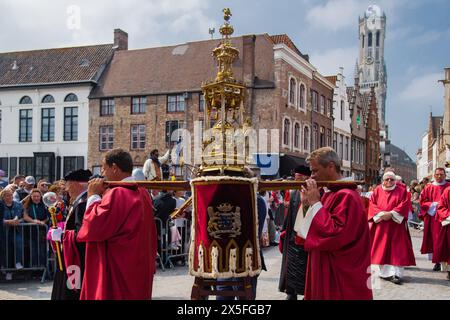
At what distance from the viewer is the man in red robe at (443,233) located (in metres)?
9.52

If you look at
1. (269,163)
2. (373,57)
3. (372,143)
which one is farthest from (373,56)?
(269,163)

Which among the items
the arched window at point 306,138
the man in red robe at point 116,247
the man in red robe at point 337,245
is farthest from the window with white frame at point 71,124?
the man in red robe at point 337,245

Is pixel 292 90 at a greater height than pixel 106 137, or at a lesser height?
greater

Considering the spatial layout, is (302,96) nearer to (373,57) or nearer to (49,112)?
(49,112)

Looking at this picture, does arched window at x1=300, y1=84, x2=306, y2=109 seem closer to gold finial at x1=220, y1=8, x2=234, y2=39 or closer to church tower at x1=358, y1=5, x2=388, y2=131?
gold finial at x1=220, y1=8, x2=234, y2=39

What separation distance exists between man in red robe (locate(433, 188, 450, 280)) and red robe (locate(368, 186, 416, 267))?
2.49ft

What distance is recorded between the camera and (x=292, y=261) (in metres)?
5.70

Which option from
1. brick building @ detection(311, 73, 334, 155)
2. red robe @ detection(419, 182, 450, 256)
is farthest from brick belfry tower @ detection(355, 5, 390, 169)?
red robe @ detection(419, 182, 450, 256)

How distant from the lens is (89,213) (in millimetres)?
4191

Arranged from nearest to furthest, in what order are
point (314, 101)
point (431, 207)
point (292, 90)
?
1. point (431, 207)
2. point (292, 90)
3. point (314, 101)

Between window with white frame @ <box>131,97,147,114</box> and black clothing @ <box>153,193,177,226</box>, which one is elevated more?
window with white frame @ <box>131,97,147,114</box>

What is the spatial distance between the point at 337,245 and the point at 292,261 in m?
1.80

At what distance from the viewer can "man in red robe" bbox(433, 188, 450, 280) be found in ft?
31.2

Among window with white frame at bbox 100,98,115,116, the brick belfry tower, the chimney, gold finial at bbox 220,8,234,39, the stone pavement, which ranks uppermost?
the brick belfry tower
